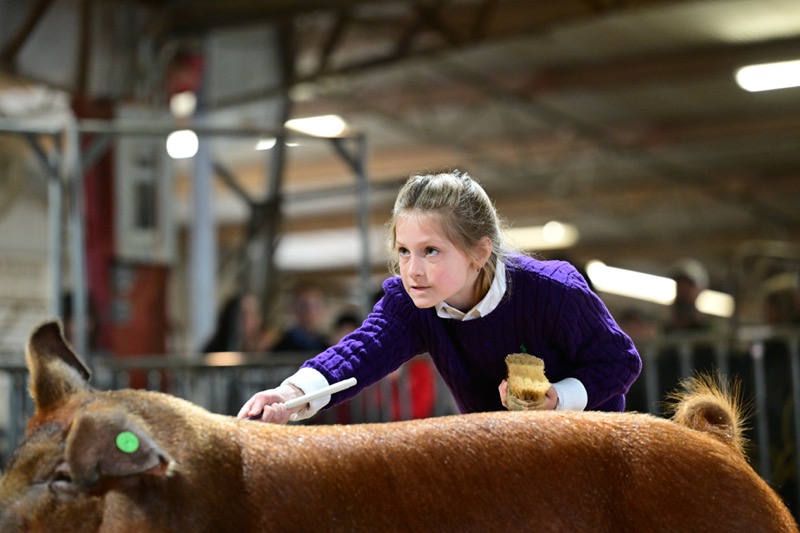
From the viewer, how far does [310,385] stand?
9.75 ft

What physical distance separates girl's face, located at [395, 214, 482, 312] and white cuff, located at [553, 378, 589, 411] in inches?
14.5

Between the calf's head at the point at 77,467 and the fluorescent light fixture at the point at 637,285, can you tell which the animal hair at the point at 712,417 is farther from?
the fluorescent light fixture at the point at 637,285

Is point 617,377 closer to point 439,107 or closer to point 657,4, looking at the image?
point 657,4

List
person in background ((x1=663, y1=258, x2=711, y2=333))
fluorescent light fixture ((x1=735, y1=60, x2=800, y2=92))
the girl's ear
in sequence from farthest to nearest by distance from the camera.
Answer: fluorescent light fixture ((x1=735, y1=60, x2=800, y2=92)), person in background ((x1=663, y1=258, x2=711, y2=333)), the girl's ear

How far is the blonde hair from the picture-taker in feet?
9.78

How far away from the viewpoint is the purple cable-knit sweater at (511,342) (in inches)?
120

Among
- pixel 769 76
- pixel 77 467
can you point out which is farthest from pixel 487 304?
pixel 769 76

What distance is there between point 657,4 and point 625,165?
11131 millimetres

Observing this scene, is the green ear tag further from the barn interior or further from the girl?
the barn interior

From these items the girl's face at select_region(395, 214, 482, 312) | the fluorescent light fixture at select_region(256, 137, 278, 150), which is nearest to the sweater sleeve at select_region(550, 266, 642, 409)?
the girl's face at select_region(395, 214, 482, 312)

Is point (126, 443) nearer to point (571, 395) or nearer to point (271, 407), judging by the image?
point (271, 407)

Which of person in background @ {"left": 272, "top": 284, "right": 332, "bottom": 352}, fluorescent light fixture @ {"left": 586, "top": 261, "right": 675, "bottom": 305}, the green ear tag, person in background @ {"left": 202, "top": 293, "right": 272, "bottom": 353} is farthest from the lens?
fluorescent light fixture @ {"left": 586, "top": 261, "right": 675, "bottom": 305}

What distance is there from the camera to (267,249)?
11.2 metres

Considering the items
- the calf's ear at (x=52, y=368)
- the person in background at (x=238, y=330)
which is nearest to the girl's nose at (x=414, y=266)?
the calf's ear at (x=52, y=368)
